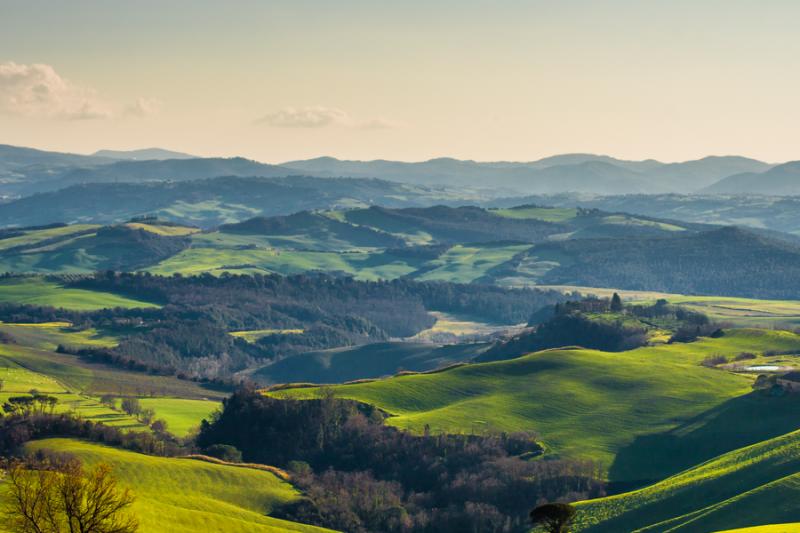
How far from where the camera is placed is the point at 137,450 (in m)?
189

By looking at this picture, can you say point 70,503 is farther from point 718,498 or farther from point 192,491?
point 718,498

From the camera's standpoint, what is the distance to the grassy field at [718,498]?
13912cm

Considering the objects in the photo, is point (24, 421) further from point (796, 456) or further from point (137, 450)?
point (796, 456)

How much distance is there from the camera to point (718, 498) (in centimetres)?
15375

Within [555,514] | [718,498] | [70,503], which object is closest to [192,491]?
[70,503]

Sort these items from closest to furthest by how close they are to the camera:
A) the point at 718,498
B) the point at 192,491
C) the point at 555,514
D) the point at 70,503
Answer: the point at 555,514
the point at 70,503
the point at 718,498
the point at 192,491

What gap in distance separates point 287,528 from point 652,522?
4684 cm

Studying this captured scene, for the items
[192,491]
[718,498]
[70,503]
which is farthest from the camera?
[192,491]

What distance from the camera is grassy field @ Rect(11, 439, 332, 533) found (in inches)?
5743

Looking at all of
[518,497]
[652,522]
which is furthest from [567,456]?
[652,522]

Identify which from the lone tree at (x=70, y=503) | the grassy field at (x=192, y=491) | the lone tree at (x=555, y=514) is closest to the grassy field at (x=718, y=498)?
the grassy field at (x=192, y=491)

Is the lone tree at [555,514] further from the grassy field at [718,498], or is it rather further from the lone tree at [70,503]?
the grassy field at [718,498]

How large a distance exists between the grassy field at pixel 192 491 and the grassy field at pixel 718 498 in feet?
134

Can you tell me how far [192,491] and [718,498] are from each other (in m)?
72.1
